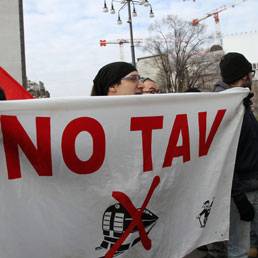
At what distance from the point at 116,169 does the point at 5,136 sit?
637mm

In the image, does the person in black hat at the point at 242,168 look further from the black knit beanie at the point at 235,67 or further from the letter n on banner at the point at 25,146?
the letter n on banner at the point at 25,146

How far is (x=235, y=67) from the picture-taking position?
3.18 metres

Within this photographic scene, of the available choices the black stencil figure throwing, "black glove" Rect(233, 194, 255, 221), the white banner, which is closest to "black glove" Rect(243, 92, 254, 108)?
the white banner

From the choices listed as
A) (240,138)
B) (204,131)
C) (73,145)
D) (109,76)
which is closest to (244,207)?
(240,138)

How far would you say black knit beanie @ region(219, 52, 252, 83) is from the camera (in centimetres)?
318

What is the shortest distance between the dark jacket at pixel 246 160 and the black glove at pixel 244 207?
4 cm

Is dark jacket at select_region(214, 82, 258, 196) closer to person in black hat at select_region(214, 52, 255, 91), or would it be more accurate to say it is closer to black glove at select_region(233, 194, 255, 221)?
black glove at select_region(233, 194, 255, 221)

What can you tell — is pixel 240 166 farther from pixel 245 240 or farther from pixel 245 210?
pixel 245 240

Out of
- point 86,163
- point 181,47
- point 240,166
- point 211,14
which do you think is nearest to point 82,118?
point 86,163

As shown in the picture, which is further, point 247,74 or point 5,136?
point 247,74

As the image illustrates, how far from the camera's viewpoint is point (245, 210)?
3.00 metres

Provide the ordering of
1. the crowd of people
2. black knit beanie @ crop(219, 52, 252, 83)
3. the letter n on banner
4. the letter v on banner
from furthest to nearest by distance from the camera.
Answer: black knit beanie @ crop(219, 52, 252, 83), the crowd of people, the letter v on banner, the letter n on banner

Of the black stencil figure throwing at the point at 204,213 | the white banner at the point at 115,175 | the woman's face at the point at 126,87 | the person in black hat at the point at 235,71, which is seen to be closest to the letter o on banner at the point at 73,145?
the white banner at the point at 115,175

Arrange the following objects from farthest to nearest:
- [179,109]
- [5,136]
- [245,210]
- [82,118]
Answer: [245,210] < [179,109] < [82,118] < [5,136]
